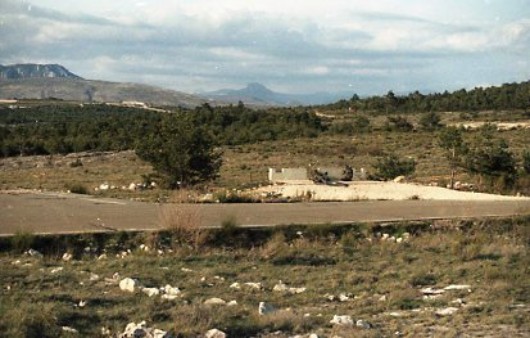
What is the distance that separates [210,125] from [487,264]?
243 feet

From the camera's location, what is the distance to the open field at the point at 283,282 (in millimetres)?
9234

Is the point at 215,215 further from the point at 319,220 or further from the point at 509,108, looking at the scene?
the point at 509,108

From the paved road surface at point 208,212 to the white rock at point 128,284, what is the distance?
556cm

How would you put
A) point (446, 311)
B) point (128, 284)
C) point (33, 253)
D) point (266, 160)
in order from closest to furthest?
point (446, 311)
point (128, 284)
point (33, 253)
point (266, 160)

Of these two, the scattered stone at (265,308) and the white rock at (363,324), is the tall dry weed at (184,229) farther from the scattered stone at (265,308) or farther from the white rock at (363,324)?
the white rock at (363,324)

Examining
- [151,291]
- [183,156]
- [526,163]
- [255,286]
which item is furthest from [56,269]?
[526,163]

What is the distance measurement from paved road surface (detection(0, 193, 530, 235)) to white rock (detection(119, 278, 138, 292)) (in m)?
5.56

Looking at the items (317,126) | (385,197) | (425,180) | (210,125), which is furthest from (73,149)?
(385,197)

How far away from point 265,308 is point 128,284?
265 cm

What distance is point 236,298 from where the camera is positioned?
36.6ft

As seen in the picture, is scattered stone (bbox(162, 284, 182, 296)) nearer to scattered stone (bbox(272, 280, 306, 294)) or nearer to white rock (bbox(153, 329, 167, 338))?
scattered stone (bbox(272, 280, 306, 294))

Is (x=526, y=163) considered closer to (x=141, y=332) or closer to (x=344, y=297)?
(x=344, y=297)

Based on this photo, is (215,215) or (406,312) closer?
(406,312)

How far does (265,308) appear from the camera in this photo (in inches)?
394
